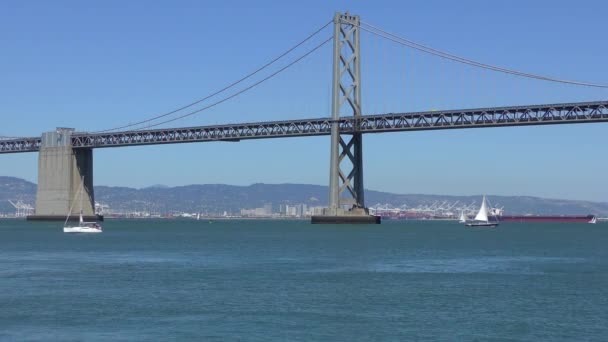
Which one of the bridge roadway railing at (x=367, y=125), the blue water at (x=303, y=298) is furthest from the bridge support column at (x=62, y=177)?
the blue water at (x=303, y=298)

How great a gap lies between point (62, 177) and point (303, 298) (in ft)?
269

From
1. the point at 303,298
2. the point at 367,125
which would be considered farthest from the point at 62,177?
the point at 303,298

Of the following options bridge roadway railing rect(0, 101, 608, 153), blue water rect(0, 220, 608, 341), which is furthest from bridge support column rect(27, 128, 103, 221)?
blue water rect(0, 220, 608, 341)

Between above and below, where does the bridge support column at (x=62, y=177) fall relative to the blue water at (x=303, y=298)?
above

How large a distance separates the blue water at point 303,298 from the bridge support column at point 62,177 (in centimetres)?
6024

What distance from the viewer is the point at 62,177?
10619 cm

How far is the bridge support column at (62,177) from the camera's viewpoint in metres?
106

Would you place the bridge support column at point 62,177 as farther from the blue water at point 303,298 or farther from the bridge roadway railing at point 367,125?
the blue water at point 303,298

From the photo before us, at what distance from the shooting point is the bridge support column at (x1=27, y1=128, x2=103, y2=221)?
4168 inches

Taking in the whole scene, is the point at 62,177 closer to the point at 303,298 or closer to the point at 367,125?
the point at 367,125

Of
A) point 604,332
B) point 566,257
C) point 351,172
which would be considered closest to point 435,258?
point 566,257

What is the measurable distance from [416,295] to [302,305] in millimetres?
4061

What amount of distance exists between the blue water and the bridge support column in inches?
2372

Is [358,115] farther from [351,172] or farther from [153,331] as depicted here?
[153,331]
